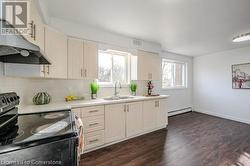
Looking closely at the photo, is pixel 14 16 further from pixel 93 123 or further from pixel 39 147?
pixel 93 123

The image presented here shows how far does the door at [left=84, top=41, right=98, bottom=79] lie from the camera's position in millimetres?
2658

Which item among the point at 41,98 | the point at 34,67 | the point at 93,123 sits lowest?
the point at 93,123

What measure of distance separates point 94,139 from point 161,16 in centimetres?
242

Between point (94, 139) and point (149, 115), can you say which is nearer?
point (94, 139)

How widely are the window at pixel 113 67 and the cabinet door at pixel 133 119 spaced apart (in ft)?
2.73

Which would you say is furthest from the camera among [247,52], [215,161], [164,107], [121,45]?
[247,52]

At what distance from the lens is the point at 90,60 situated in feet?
8.88

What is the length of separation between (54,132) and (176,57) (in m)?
5.17

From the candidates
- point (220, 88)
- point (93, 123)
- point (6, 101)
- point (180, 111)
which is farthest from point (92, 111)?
point (220, 88)

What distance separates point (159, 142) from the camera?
2879mm

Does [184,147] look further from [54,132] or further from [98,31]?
[98,31]

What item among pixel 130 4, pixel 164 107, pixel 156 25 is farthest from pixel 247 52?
pixel 130 4

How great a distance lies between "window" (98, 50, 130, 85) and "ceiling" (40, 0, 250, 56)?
1.93 feet

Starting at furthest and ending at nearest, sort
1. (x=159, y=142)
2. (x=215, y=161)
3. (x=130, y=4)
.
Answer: (x=159, y=142), (x=215, y=161), (x=130, y=4)
